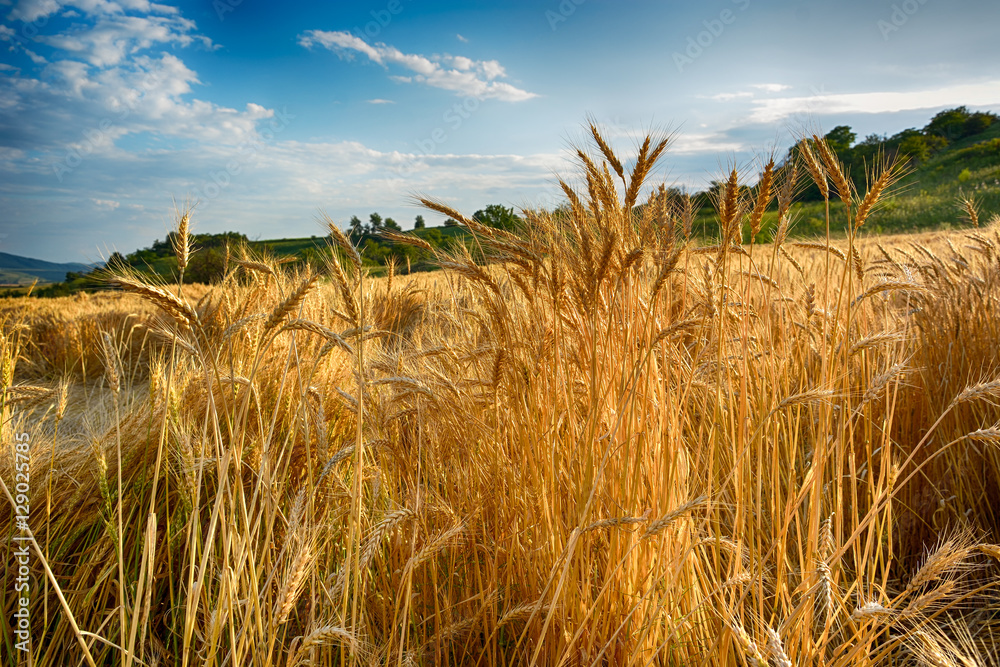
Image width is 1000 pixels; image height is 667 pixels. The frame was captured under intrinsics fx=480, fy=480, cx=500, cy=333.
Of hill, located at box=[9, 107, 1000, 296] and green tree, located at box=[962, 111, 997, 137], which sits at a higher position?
green tree, located at box=[962, 111, 997, 137]

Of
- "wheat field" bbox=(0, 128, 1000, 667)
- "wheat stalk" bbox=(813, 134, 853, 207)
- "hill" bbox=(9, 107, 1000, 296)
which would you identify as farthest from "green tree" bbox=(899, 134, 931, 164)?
"wheat stalk" bbox=(813, 134, 853, 207)

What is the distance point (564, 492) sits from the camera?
1759mm

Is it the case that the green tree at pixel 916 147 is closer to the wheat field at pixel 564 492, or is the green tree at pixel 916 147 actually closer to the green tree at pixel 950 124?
the green tree at pixel 950 124

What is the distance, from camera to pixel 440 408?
187cm

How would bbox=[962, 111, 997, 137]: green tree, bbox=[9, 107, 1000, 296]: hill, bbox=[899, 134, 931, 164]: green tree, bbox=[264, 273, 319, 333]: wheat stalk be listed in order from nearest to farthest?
bbox=[264, 273, 319, 333]: wheat stalk → bbox=[9, 107, 1000, 296]: hill → bbox=[899, 134, 931, 164]: green tree → bbox=[962, 111, 997, 137]: green tree

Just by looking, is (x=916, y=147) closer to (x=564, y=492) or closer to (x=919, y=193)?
(x=919, y=193)

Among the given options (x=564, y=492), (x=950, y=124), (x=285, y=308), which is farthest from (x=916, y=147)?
(x=285, y=308)

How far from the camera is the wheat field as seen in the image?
1.30 meters

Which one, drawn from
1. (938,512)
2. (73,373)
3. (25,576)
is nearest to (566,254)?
(25,576)

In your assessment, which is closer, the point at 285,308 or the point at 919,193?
the point at 285,308

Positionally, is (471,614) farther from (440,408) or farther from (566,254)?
(566,254)

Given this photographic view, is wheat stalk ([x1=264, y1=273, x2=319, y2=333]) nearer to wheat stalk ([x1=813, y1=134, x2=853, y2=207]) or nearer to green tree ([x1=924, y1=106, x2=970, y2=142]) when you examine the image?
wheat stalk ([x1=813, y1=134, x2=853, y2=207])

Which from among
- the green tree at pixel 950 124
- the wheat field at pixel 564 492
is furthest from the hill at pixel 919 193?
the wheat field at pixel 564 492

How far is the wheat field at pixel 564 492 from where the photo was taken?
51.3 inches
